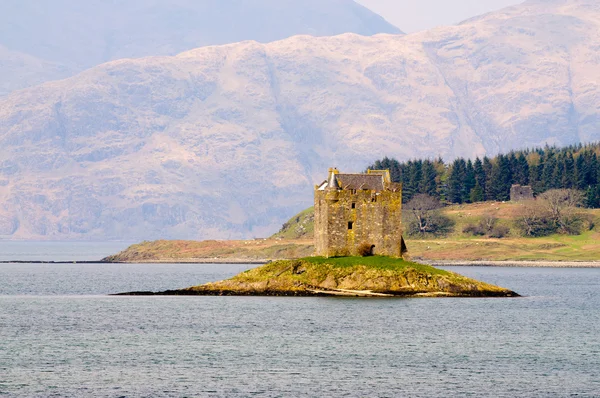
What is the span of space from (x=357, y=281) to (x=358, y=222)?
21.7 ft

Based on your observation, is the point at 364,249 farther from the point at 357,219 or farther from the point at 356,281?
the point at 356,281

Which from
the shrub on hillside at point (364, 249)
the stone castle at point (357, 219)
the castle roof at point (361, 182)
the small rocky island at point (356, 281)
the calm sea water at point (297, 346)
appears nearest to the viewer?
the calm sea water at point (297, 346)

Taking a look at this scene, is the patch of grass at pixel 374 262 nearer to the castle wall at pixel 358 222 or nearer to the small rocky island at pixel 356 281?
the small rocky island at pixel 356 281

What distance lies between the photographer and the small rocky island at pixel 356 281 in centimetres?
11731

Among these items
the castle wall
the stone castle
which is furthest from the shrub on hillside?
the castle wall

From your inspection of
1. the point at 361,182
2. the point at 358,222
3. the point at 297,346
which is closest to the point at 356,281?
the point at 358,222

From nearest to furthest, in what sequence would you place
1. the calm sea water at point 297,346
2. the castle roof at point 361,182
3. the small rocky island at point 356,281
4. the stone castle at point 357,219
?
the calm sea water at point 297,346 < the small rocky island at point 356,281 < the stone castle at point 357,219 < the castle roof at point 361,182

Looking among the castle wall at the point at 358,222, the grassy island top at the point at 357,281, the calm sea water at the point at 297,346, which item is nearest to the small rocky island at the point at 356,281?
the grassy island top at the point at 357,281

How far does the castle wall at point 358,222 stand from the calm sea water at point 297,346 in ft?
24.4

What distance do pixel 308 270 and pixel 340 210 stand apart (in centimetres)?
710

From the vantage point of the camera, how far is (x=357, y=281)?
386 feet

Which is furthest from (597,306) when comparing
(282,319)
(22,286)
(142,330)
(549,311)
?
(22,286)

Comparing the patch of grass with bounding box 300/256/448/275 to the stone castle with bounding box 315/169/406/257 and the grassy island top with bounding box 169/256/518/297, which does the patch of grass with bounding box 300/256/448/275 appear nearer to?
the grassy island top with bounding box 169/256/518/297

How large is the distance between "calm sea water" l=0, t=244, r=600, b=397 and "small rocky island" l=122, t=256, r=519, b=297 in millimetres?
2478
